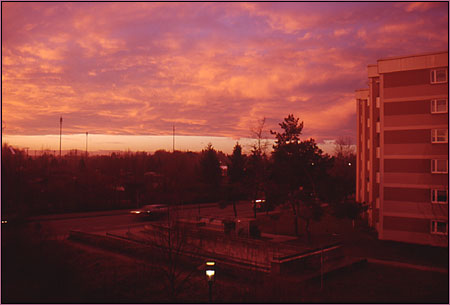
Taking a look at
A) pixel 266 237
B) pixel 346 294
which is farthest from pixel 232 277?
pixel 266 237

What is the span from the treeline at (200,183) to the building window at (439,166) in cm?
564

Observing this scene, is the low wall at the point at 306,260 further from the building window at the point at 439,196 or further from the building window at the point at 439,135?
the building window at the point at 439,135

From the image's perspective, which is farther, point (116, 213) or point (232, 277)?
point (116, 213)

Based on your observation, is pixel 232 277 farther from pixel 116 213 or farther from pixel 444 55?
pixel 116 213

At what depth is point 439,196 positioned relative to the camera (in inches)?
937

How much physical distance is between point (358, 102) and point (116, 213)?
85.3 ft

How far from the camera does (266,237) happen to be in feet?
81.8

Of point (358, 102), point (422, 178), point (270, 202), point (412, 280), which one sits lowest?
point (412, 280)

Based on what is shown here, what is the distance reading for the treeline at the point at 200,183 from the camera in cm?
1869

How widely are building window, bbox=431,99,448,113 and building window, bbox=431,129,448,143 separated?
1269mm

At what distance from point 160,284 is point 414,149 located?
18.9m

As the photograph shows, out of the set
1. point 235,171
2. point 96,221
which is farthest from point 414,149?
point 96,221

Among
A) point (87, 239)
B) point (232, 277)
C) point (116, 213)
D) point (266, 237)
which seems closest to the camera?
point (232, 277)

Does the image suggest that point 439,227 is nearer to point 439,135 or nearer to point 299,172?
point 439,135
